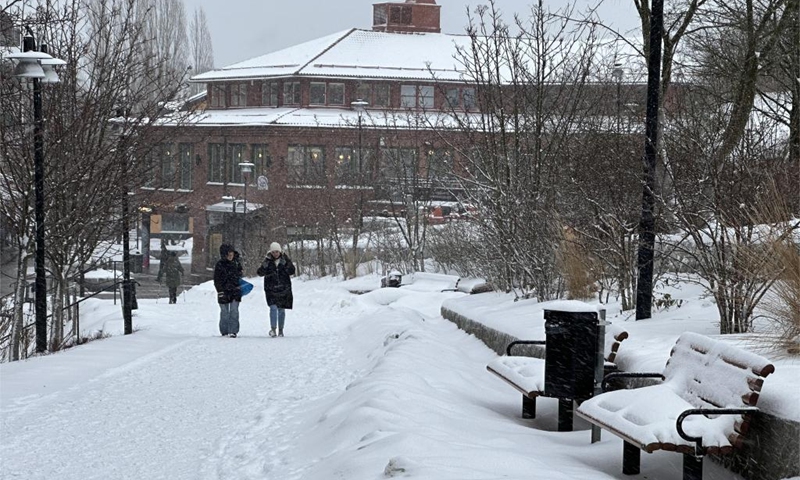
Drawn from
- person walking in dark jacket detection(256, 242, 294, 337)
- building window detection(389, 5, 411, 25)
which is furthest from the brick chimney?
person walking in dark jacket detection(256, 242, 294, 337)

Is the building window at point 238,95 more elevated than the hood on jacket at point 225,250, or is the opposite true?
the building window at point 238,95

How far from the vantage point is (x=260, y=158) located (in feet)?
197

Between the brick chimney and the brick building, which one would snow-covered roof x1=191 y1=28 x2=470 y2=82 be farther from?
the brick chimney

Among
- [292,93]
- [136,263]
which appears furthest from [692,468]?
[292,93]

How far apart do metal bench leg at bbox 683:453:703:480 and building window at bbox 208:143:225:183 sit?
57.4m

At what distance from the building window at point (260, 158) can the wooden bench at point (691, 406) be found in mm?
53511

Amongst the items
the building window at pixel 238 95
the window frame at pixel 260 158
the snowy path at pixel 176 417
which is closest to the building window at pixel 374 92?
the window frame at pixel 260 158

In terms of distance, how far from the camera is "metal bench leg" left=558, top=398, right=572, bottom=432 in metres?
8.16

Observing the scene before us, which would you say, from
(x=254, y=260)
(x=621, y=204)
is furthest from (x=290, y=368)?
(x=254, y=260)

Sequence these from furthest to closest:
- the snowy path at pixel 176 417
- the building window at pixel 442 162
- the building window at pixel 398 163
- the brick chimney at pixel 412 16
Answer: the brick chimney at pixel 412 16
the building window at pixel 398 163
the building window at pixel 442 162
the snowy path at pixel 176 417

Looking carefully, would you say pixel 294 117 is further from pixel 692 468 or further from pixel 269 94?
pixel 692 468

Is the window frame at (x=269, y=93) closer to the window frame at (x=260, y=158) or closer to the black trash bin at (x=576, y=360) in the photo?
the window frame at (x=260, y=158)

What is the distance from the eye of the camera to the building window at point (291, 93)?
6197cm

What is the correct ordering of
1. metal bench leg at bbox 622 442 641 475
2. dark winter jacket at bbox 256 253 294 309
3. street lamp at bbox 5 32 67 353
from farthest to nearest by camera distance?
1. dark winter jacket at bbox 256 253 294 309
2. street lamp at bbox 5 32 67 353
3. metal bench leg at bbox 622 442 641 475
